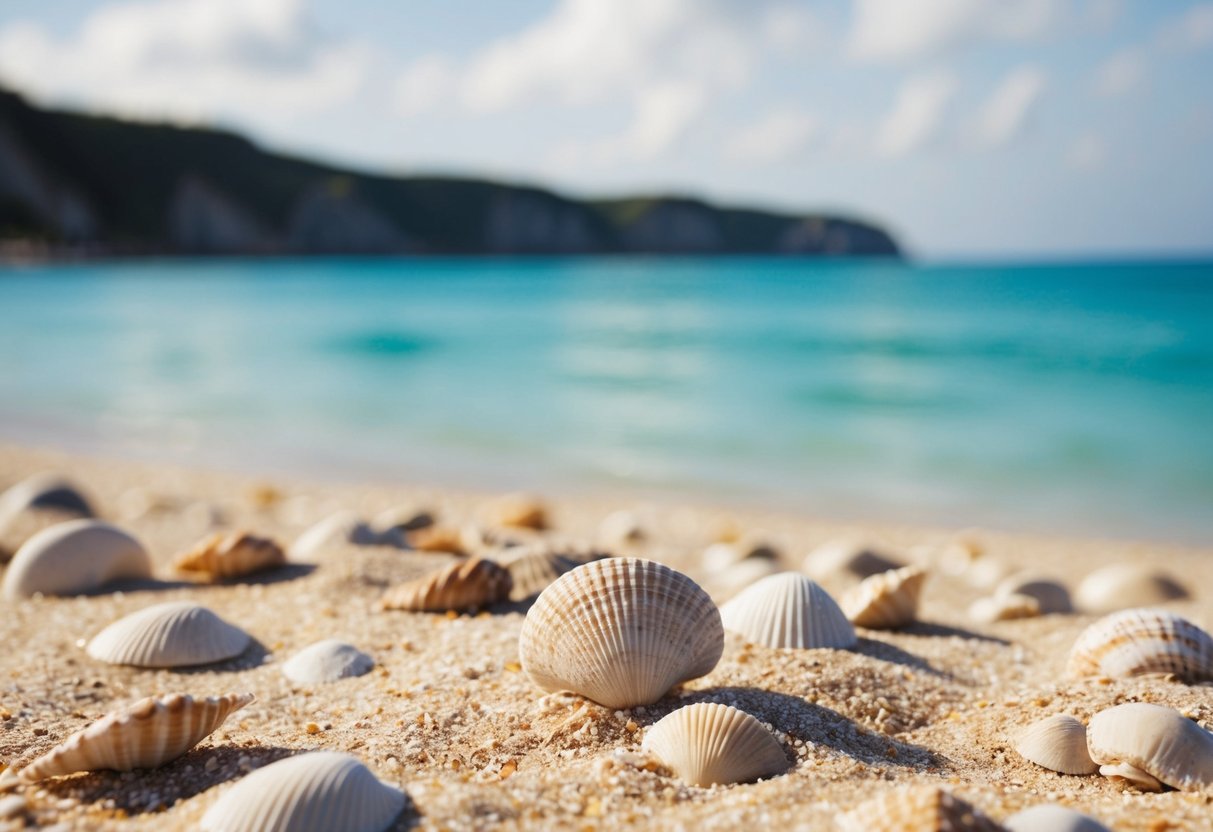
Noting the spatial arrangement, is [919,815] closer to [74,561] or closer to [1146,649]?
[1146,649]

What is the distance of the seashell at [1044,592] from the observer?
613cm

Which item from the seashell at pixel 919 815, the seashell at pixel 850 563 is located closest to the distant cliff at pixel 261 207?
the seashell at pixel 850 563

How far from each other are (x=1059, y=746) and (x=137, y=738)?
3.05m

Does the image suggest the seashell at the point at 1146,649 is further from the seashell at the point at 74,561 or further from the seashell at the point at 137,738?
the seashell at the point at 74,561

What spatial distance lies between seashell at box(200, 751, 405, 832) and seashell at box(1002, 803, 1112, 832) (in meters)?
1.68

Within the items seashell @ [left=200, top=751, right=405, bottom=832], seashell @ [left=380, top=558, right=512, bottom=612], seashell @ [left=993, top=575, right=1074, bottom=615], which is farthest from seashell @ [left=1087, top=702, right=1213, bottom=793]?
seashell @ [left=993, top=575, right=1074, bottom=615]

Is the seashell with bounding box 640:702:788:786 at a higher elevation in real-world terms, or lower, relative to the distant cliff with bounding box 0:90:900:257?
lower

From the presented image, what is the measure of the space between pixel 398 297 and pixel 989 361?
4013 cm

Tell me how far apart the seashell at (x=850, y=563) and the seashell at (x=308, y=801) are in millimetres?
4947

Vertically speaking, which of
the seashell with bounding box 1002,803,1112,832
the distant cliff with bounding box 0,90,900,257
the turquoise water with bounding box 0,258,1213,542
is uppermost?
the distant cliff with bounding box 0,90,900,257

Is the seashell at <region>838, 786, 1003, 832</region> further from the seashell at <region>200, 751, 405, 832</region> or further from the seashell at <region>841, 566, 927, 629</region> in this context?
the seashell at <region>841, 566, 927, 629</region>

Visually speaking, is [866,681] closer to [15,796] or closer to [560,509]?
[15,796]

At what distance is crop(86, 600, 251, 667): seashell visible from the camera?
13.3 feet

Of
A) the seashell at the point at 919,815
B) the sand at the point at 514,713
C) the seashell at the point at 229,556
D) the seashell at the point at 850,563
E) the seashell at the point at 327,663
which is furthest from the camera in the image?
the seashell at the point at 850,563
